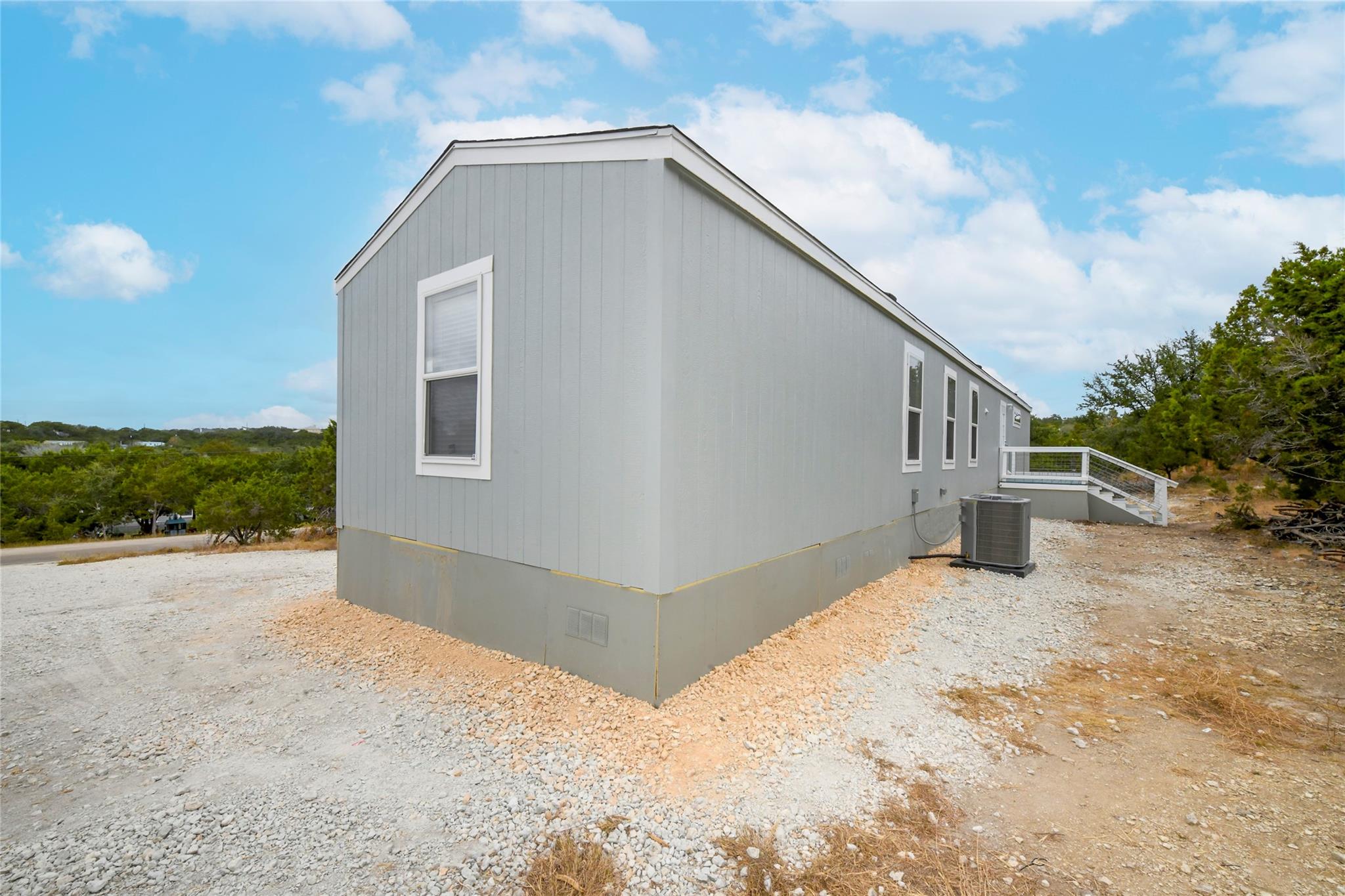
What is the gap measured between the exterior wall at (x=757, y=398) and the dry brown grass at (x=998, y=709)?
1.47m

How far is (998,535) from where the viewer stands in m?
6.66

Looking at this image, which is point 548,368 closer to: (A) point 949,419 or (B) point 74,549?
(A) point 949,419

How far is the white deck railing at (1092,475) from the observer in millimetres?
10586

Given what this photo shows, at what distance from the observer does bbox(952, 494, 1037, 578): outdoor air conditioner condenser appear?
653 centimetres

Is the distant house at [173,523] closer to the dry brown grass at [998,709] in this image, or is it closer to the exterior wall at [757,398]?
the exterior wall at [757,398]

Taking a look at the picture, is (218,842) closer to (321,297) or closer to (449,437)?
(449,437)

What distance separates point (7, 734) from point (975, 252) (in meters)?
14.5

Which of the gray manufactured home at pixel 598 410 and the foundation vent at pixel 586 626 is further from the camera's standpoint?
the foundation vent at pixel 586 626

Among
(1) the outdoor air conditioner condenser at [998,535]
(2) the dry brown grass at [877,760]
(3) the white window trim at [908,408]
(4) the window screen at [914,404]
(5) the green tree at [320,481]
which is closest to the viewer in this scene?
(2) the dry brown grass at [877,760]

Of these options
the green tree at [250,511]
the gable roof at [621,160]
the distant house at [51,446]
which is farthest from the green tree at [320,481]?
the distant house at [51,446]

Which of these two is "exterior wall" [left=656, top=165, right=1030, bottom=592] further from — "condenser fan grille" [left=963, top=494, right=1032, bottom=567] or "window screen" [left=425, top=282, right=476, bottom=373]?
"window screen" [left=425, top=282, right=476, bottom=373]

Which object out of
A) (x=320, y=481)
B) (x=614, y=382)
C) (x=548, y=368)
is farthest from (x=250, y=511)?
(x=614, y=382)

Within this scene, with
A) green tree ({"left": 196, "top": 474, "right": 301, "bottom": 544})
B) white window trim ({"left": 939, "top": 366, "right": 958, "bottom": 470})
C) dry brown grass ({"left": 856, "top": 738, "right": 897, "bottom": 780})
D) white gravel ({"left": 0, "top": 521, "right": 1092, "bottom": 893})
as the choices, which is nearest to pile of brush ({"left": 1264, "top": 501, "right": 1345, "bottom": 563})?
white window trim ({"left": 939, "top": 366, "right": 958, "bottom": 470})

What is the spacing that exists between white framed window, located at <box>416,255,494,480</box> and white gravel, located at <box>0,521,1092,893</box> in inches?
62.6
